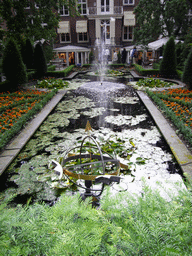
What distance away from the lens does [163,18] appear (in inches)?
748

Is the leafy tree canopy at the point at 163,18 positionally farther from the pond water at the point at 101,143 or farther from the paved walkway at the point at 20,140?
the paved walkway at the point at 20,140

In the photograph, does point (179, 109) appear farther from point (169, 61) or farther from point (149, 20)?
point (149, 20)

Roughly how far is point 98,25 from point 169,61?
1812 centimetres

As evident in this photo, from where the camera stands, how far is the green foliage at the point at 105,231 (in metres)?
0.97

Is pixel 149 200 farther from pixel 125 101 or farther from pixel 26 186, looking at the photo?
pixel 125 101

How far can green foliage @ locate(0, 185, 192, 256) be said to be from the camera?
0.97 meters

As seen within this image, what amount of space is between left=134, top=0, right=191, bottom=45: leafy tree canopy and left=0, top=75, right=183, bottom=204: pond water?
14.2 metres

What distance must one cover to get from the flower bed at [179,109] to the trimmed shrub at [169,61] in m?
5.23

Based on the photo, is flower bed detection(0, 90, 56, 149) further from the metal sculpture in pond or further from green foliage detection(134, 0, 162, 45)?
green foliage detection(134, 0, 162, 45)

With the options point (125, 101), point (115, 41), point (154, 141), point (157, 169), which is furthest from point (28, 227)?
point (115, 41)

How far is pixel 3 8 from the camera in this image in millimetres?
12234

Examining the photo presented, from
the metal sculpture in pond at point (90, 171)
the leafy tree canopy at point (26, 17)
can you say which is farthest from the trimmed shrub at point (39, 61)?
the metal sculpture in pond at point (90, 171)

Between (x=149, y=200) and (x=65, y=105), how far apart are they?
7.55 metres

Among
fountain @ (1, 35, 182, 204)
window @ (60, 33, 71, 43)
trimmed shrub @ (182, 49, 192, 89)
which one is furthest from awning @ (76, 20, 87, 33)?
fountain @ (1, 35, 182, 204)
